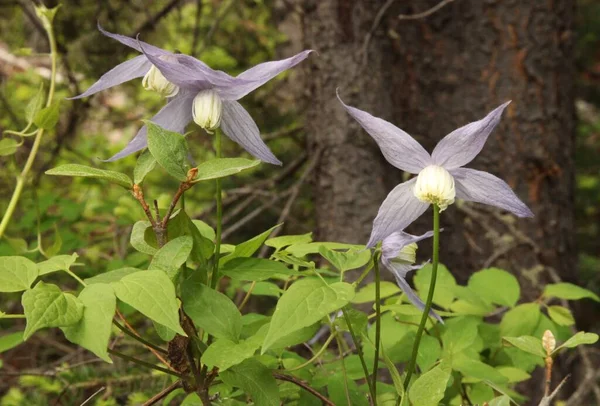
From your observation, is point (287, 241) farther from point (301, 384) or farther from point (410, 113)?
point (410, 113)

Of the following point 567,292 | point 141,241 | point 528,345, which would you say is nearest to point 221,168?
point 141,241

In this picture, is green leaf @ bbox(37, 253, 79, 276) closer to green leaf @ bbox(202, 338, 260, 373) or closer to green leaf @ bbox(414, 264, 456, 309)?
green leaf @ bbox(202, 338, 260, 373)

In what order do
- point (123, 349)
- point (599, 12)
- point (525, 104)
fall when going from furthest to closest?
1. point (599, 12)
2. point (525, 104)
3. point (123, 349)

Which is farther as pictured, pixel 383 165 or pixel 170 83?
pixel 383 165

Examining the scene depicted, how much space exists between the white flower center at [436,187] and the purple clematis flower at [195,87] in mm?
185

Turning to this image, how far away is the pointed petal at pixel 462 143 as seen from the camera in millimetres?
865

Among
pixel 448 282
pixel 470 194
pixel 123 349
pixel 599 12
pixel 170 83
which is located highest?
pixel 599 12

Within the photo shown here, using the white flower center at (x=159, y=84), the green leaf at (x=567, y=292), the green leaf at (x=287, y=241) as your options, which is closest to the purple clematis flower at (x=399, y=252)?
the green leaf at (x=287, y=241)

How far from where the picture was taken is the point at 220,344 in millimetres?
812

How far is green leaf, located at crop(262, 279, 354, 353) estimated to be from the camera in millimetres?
706

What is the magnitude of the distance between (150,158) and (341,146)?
4.47 ft

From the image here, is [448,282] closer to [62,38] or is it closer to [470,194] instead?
[470,194]

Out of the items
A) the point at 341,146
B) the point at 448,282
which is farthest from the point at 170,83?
the point at 341,146

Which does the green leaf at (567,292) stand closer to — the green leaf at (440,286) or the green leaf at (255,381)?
the green leaf at (440,286)
